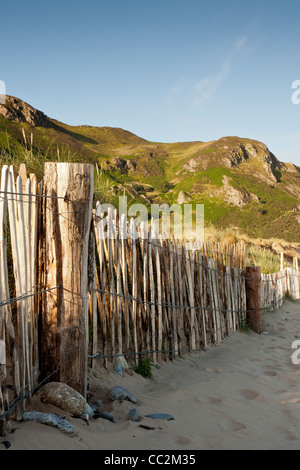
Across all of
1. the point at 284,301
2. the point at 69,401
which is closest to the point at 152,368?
the point at 69,401

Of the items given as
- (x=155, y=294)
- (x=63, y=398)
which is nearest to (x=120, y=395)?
(x=63, y=398)

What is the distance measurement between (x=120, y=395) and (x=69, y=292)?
3.15ft

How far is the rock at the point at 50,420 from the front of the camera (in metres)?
2.11

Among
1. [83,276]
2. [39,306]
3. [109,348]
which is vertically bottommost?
[109,348]

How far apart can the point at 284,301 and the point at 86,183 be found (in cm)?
863

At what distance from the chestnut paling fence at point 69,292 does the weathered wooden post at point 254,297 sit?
2.16 m

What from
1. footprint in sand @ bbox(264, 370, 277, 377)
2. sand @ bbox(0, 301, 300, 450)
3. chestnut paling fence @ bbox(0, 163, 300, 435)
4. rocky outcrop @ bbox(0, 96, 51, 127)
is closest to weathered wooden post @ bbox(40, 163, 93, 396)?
chestnut paling fence @ bbox(0, 163, 300, 435)

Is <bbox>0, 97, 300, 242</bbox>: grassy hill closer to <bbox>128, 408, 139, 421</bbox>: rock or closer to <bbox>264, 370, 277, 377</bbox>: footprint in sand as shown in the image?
<bbox>264, 370, 277, 377</bbox>: footprint in sand

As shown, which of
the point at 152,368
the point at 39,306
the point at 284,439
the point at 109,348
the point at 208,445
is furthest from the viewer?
the point at 152,368

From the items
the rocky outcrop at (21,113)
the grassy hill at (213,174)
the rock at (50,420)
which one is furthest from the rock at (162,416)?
the rocky outcrop at (21,113)

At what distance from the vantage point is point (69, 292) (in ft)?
8.41

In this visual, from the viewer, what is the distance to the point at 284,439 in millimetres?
2412

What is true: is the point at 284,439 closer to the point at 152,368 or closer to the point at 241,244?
the point at 152,368

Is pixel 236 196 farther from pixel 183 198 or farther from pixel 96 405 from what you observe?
pixel 96 405
